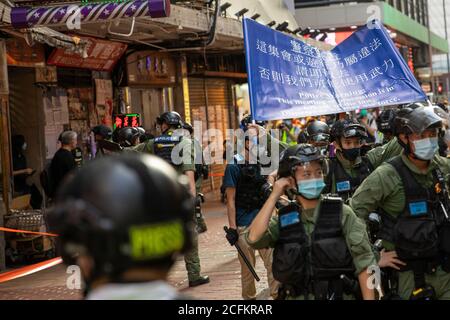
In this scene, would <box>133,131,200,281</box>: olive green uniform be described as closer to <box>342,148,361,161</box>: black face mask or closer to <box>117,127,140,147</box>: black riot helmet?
<box>117,127,140,147</box>: black riot helmet

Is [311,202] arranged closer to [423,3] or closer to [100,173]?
[100,173]

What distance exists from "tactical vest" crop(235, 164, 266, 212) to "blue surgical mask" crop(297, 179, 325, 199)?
10.6 ft

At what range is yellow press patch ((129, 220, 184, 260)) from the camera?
1.98 m

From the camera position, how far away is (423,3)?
57219 millimetres

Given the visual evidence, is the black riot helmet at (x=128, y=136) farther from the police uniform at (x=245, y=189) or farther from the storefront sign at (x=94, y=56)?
the storefront sign at (x=94, y=56)

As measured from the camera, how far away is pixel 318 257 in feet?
14.3

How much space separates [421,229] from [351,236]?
658 millimetres

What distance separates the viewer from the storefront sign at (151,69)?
16.7m

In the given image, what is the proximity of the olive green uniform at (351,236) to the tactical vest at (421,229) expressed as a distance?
0.53m

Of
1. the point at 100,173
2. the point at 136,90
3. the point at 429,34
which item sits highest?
the point at 429,34

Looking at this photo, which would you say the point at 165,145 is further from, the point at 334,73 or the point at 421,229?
the point at 421,229

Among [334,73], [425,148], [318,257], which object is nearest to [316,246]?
[318,257]
